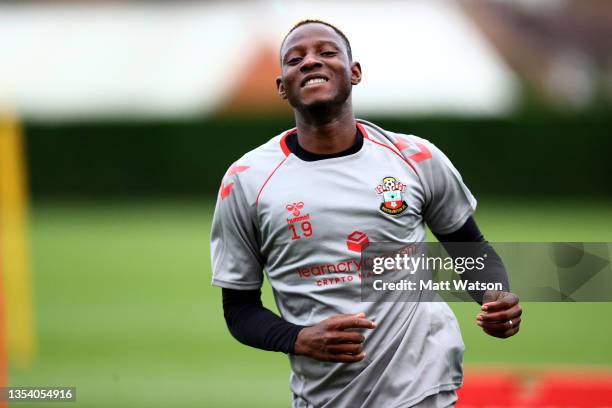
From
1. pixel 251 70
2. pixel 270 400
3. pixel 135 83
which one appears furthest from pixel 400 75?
pixel 270 400

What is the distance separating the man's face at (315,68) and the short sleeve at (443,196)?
46 cm

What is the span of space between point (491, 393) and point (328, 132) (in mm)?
2869

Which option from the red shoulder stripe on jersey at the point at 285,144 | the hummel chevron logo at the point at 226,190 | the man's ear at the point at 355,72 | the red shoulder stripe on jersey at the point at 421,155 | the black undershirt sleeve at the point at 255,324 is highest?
the man's ear at the point at 355,72

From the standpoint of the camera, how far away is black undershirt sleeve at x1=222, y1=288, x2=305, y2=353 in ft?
14.8

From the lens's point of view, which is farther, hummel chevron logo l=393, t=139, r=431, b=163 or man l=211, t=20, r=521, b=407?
hummel chevron logo l=393, t=139, r=431, b=163

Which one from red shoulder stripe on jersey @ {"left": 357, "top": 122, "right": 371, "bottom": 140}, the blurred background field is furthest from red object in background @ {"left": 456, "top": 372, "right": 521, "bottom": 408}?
red shoulder stripe on jersey @ {"left": 357, "top": 122, "right": 371, "bottom": 140}

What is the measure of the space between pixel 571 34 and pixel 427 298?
47.4 metres

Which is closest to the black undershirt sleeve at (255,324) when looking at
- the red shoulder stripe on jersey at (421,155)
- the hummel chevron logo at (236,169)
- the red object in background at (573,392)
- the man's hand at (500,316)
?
the hummel chevron logo at (236,169)

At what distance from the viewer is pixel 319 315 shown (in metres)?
4.55

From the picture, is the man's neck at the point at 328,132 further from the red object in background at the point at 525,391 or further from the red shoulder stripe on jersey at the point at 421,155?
the red object in background at the point at 525,391

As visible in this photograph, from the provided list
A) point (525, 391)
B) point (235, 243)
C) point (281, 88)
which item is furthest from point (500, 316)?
point (525, 391)

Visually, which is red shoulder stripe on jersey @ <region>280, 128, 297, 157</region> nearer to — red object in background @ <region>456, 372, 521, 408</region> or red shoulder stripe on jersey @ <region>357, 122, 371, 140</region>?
red shoulder stripe on jersey @ <region>357, 122, 371, 140</region>

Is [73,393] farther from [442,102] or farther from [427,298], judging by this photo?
[442,102]

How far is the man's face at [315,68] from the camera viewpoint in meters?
4.61
